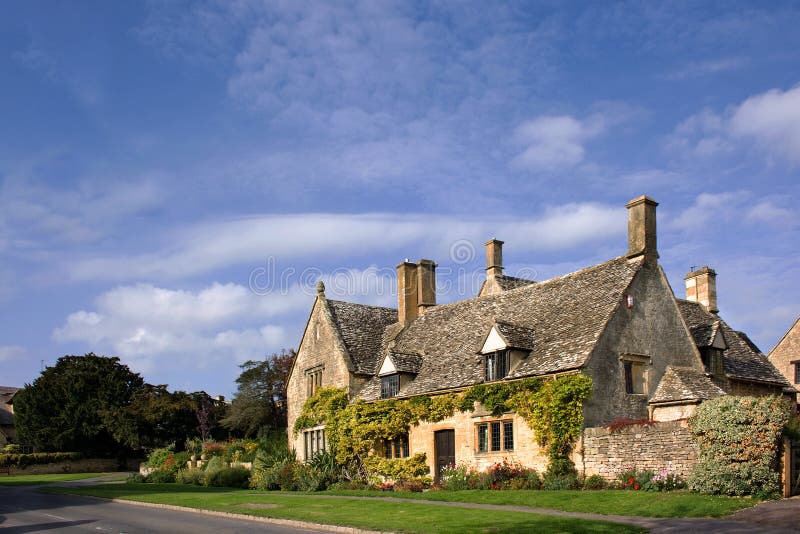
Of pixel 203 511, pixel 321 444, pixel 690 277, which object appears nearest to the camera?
pixel 203 511

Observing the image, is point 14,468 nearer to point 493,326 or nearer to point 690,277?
point 493,326

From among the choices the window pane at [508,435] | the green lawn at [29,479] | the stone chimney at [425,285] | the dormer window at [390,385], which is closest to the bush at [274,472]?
the dormer window at [390,385]

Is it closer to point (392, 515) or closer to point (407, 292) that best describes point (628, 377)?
point (392, 515)

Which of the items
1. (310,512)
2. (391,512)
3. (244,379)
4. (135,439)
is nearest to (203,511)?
(310,512)

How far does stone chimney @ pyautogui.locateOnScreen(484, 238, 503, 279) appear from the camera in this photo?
4544 cm

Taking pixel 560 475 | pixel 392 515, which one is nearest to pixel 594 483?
pixel 560 475

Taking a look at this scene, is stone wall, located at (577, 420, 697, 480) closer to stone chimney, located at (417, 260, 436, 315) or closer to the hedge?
stone chimney, located at (417, 260, 436, 315)

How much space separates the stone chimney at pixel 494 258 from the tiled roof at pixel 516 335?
49.5ft

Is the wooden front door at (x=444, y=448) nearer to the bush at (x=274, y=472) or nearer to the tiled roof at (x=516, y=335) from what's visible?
the tiled roof at (x=516, y=335)

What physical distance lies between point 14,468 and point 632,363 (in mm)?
51357

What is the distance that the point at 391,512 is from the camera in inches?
815

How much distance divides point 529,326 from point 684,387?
21.2 feet

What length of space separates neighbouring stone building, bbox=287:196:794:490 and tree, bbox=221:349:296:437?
58.2 feet

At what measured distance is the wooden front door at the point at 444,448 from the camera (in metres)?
30.7
